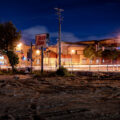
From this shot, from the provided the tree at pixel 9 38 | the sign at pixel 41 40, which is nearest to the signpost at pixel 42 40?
the sign at pixel 41 40

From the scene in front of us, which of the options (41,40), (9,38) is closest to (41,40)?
(41,40)

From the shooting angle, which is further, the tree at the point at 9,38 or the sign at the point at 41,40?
the tree at the point at 9,38

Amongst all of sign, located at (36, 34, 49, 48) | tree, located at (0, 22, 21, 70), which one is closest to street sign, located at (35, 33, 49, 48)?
sign, located at (36, 34, 49, 48)

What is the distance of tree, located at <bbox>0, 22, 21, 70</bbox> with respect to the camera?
24.7 m

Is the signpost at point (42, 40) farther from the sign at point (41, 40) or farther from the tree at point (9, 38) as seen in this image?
the tree at point (9, 38)

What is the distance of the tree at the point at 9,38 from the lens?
2472 centimetres

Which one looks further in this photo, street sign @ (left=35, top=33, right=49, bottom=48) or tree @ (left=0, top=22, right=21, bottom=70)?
tree @ (left=0, top=22, right=21, bottom=70)

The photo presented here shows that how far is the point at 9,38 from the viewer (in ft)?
82.0

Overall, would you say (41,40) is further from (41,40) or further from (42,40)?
(42,40)

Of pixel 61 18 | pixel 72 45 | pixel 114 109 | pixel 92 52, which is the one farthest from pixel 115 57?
pixel 114 109

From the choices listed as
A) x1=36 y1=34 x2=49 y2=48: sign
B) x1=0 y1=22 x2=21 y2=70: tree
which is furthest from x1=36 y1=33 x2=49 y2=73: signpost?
x1=0 y1=22 x2=21 y2=70: tree

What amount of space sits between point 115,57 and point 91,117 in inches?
1934

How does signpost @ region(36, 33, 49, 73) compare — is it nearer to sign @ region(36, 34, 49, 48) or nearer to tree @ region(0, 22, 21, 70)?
sign @ region(36, 34, 49, 48)

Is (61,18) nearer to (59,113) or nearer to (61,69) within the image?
(61,69)
